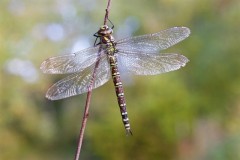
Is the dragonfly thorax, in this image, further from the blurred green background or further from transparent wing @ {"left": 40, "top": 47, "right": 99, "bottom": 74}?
the blurred green background

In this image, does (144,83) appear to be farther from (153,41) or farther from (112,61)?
(112,61)

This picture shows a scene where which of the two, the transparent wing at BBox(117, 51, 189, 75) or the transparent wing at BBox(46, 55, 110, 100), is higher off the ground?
the transparent wing at BBox(117, 51, 189, 75)

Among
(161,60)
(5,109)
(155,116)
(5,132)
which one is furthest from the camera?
(5,132)

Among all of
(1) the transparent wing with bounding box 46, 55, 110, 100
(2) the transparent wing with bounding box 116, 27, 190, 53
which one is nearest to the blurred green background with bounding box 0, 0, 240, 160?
(2) the transparent wing with bounding box 116, 27, 190, 53

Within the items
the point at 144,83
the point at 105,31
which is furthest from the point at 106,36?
the point at 144,83

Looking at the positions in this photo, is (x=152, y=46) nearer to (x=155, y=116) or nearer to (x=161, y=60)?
(x=161, y=60)

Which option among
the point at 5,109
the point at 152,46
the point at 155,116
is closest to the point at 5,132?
the point at 5,109

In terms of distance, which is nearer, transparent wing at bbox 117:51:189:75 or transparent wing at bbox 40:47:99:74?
transparent wing at bbox 40:47:99:74
